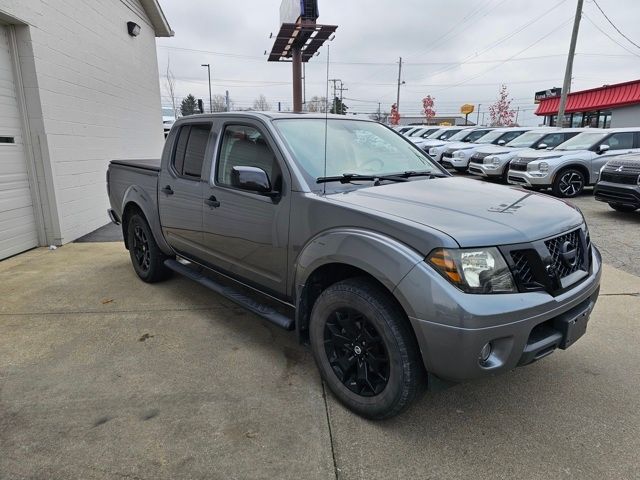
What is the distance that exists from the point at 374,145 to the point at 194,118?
177 centimetres

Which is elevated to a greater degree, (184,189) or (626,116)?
(626,116)

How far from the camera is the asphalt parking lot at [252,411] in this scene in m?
2.32

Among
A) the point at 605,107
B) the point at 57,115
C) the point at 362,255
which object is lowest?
the point at 362,255

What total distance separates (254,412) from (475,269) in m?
1.60

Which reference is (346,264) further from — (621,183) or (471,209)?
(621,183)

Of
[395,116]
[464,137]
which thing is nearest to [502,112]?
[395,116]

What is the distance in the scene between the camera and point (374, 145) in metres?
3.71

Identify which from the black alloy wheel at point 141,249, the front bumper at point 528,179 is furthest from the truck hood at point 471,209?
the front bumper at point 528,179

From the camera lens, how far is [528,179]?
11.2 m

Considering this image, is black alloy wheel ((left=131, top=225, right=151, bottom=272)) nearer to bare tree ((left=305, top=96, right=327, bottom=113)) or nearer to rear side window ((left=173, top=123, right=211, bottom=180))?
rear side window ((left=173, top=123, right=211, bottom=180))

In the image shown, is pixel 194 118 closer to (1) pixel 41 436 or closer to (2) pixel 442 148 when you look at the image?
(1) pixel 41 436

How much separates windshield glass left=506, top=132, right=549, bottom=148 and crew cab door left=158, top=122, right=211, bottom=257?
12458 millimetres

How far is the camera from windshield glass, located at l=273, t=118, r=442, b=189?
10.5ft

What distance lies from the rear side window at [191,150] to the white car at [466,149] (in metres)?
13.3
